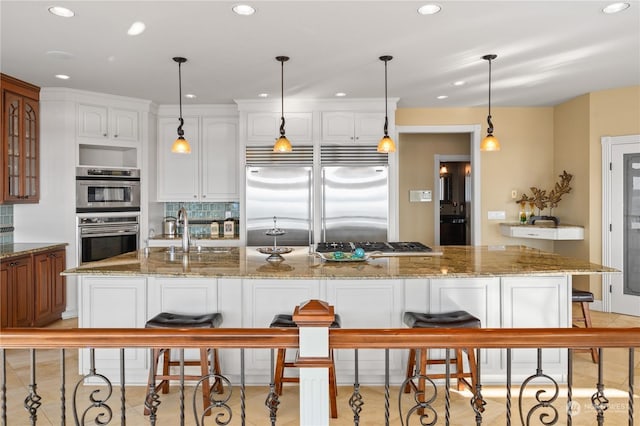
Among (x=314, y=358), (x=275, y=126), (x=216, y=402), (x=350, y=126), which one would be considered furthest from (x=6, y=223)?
(x=314, y=358)

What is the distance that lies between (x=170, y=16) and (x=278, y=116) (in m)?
2.55

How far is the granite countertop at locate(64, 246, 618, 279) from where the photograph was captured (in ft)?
9.53

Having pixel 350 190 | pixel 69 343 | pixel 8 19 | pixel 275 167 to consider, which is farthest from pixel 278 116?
pixel 69 343

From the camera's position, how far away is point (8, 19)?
3070 millimetres

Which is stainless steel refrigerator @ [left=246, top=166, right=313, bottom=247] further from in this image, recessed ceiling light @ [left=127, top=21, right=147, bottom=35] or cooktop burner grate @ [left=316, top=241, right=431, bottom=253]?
recessed ceiling light @ [left=127, top=21, right=147, bottom=35]

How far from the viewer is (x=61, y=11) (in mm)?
A: 2963

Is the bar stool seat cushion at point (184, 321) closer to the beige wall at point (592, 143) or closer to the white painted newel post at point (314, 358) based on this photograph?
the white painted newel post at point (314, 358)

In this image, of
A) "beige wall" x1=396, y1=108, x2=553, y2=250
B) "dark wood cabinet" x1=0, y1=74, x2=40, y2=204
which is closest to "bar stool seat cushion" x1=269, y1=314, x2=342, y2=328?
"dark wood cabinet" x1=0, y1=74, x2=40, y2=204

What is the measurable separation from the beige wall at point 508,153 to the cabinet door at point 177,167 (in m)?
2.70

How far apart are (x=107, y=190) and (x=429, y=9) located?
4.06 meters

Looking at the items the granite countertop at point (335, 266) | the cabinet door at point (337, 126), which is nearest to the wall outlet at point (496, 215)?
the cabinet door at point (337, 126)

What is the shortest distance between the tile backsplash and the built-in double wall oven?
0.67m

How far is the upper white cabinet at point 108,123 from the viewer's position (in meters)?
5.06

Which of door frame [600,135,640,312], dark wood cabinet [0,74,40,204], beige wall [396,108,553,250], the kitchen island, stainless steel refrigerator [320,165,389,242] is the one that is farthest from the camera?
beige wall [396,108,553,250]
